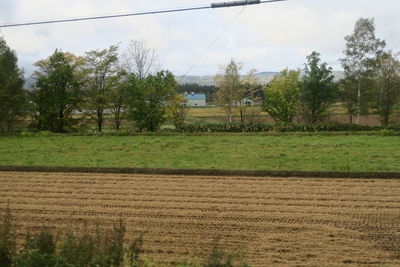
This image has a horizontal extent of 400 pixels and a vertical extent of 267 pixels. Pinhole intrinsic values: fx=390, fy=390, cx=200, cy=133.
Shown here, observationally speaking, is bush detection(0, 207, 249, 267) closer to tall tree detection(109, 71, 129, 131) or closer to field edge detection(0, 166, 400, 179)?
field edge detection(0, 166, 400, 179)

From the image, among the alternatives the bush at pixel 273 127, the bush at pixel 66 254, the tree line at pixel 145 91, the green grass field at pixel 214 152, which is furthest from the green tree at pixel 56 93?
the bush at pixel 66 254

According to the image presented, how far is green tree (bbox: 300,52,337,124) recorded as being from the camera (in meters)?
29.4

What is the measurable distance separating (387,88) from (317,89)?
4.98 m

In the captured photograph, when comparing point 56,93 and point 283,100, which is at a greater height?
point 56,93

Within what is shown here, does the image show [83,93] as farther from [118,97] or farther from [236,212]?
[236,212]

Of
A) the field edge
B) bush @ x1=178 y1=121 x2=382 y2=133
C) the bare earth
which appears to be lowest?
the bare earth

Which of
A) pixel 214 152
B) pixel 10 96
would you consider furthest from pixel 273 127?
pixel 10 96

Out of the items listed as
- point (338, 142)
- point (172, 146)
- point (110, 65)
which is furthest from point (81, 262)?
point (110, 65)

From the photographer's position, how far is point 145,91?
27672 millimetres

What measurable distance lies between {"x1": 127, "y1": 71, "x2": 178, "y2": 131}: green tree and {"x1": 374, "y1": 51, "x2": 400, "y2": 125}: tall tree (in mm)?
15167

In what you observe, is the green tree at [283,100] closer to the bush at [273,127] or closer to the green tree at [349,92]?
the green tree at [349,92]

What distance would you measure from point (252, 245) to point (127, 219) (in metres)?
2.76

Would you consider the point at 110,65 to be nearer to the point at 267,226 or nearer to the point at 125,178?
the point at 125,178

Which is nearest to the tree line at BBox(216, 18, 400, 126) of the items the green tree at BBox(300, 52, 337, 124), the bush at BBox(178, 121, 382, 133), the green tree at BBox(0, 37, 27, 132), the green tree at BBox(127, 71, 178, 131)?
the green tree at BBox(300, 52, 337, 124)
